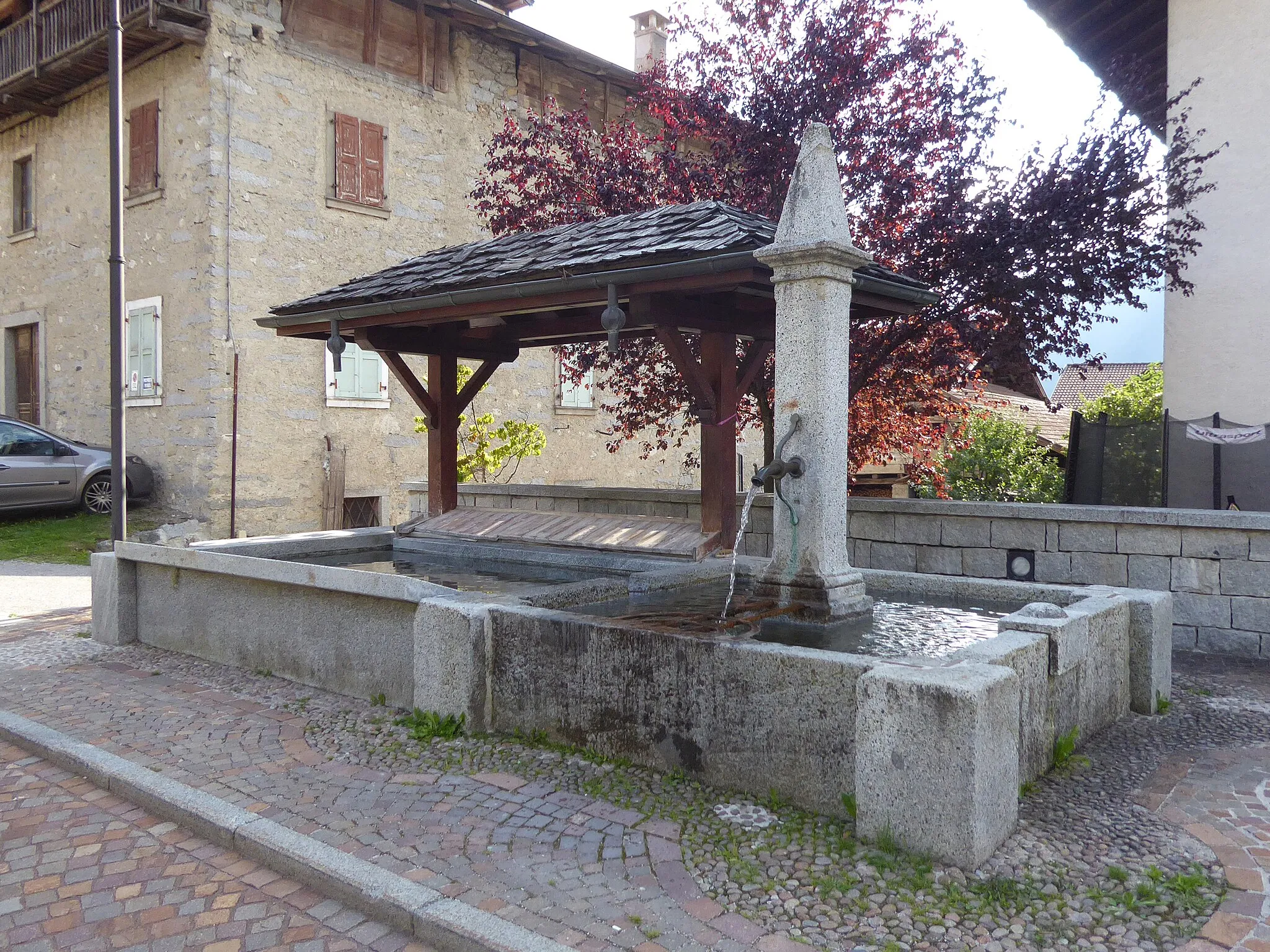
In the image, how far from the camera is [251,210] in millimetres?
13562

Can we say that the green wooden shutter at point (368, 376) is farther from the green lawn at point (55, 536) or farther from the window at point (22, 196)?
the window at point (22, 196)

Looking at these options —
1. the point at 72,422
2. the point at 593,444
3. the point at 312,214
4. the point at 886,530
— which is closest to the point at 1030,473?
the point at 593,444

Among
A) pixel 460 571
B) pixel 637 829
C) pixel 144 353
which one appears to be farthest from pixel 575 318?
pixel 144 353

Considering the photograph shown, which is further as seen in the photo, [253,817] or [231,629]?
[231,629]

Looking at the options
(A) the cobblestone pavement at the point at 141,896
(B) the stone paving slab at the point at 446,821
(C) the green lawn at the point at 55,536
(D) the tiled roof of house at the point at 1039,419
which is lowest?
(A) the cobblestone pavement at the point at 141,896

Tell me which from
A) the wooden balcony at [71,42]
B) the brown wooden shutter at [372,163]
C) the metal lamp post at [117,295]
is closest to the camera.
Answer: the metal lamp post at [117,295]

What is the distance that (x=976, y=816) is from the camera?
3.27 meters

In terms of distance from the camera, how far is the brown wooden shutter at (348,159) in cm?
1438

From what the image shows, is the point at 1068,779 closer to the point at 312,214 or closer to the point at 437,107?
the point at 312,214

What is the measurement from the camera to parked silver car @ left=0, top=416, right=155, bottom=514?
13.5 m

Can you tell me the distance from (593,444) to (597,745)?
44.3 feet

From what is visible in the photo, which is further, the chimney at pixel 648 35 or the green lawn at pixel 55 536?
the chimney at pixel 648 35

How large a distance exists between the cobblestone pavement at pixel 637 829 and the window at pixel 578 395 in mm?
11976

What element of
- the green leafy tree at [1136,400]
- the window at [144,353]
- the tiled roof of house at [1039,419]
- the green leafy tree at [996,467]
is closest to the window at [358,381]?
the window at [144,353]
